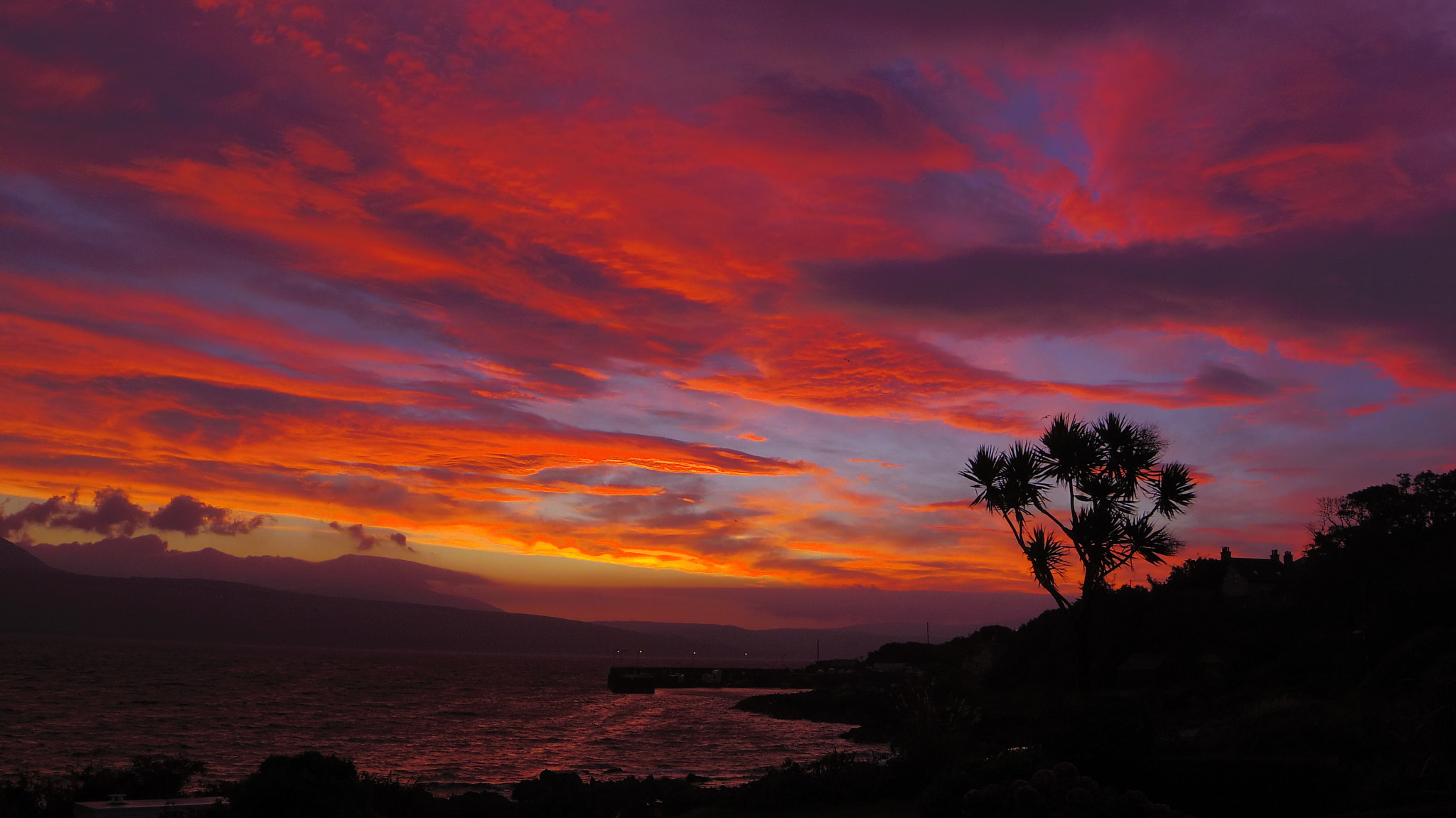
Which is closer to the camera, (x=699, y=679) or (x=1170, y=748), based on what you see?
(x=1170, y=748)

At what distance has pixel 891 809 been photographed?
49.4 ft

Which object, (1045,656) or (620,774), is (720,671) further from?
(620,774)

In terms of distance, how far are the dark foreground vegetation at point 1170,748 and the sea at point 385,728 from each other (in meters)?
10.3

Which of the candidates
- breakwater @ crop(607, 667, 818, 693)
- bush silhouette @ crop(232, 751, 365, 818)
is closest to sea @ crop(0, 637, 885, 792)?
bush silhouette @ crop(232, 751, 365, 818)

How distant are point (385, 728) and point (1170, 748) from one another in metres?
52.9

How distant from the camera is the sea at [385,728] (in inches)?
1503

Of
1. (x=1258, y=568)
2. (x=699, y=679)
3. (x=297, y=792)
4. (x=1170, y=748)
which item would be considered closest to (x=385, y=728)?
(x=297, y=792)

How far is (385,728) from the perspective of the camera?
56875mm

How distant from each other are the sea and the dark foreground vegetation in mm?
10268

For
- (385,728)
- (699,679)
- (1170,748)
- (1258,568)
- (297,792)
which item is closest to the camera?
(297,792)

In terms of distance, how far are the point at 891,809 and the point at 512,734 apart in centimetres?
4469

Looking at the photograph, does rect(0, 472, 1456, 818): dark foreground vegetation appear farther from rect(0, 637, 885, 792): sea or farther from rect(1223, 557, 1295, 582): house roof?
rect(1223, 557, 1295, 582): house roof

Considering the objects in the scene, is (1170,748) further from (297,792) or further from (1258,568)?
(1258,568)

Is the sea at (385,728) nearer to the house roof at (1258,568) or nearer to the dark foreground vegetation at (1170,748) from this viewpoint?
the dark foreground vegetation at (1170,748)
